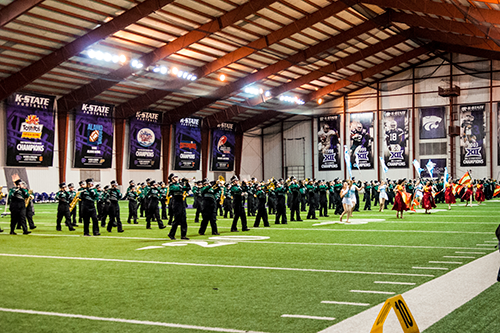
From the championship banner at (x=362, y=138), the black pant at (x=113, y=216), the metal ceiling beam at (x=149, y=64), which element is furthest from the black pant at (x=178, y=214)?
the championship banner at (x=362, y=138)

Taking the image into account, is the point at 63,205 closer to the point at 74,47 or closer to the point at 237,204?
the point at 237,204

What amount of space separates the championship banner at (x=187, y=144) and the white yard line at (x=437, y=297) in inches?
1465

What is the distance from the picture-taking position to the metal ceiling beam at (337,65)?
129 feet

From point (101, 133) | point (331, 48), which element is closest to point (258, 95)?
point (331, 48)

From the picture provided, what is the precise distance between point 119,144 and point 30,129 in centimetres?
746

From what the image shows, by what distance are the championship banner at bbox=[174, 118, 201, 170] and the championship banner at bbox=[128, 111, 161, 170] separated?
1947mm

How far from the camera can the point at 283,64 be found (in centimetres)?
3691

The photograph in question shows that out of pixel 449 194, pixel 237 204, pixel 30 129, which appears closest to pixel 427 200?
pixel 449 194

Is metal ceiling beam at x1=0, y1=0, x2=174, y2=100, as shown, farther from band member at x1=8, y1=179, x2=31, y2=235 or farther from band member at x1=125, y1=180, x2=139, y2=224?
band member at x1=8, y1=179, x2=31, y2=235

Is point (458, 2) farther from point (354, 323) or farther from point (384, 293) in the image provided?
point (354, 323)

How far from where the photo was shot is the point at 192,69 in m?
35.2

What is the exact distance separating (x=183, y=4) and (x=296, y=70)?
54.2 ft

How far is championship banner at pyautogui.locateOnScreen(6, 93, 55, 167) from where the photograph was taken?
33125mm

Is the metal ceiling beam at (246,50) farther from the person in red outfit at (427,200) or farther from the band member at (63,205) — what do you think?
the band member at (63,205)
